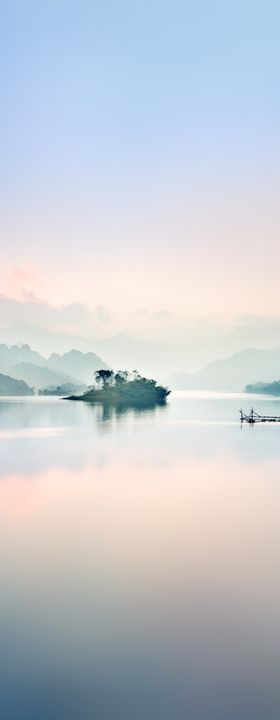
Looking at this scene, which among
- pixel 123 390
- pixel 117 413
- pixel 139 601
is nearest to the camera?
pixel 139 601

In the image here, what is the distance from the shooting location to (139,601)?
8.91 m

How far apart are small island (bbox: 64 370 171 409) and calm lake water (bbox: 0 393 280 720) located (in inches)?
4227

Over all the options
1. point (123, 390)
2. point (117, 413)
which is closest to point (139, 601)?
point (117, 413)

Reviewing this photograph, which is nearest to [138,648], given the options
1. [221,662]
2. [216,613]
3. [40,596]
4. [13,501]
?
[221,662]

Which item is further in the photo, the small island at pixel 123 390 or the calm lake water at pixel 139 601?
the small island at pixel 123 390

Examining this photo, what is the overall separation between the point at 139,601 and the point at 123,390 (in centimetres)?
11998

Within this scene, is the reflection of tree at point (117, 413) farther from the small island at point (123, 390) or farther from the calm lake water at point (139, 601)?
the calm lake water at point (139, 601)

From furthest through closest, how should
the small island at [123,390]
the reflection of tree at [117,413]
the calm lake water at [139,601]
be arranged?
the small island at [123,390]
the reflection of tree at [117,413]
the calm lake water at [139,601]

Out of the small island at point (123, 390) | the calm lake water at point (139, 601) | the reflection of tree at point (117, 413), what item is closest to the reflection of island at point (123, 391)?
the small island at point (123, 390)

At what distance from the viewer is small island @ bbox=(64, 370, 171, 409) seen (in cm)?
12912

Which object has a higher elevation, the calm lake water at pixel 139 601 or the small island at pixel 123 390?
the small island at pixel 123 390

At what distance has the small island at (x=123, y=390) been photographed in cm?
12912

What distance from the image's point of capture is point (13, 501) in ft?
58.6

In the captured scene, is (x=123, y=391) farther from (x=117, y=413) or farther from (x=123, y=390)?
(x=117, y=413)
